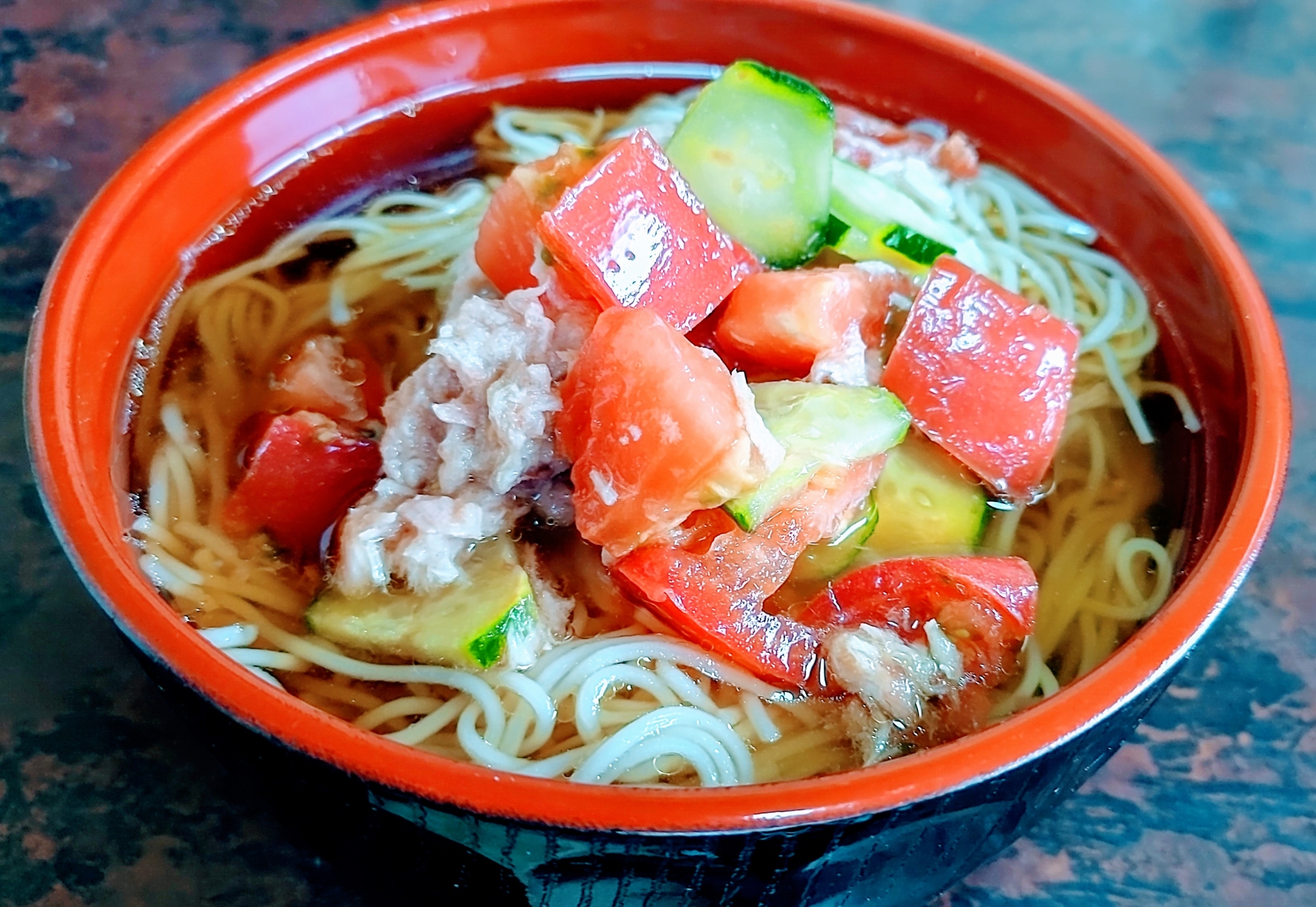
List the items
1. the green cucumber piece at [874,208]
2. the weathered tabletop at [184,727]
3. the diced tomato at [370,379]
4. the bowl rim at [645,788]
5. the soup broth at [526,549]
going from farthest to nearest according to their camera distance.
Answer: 1. the green cucumber piece at [874,208]
2. the diced tomato at [370,379]
3. the weathered tabletop at [184,727]
4. the soup broth at [526,549]
5. the bowl rim at [645,788]

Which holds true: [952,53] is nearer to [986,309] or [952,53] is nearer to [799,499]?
[986,309]

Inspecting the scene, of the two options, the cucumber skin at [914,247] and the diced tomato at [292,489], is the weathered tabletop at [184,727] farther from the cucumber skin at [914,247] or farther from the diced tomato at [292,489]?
the cucumber skin at [914,247]

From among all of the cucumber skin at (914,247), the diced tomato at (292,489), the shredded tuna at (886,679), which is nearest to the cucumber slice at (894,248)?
the cucumber skin at (914,247)

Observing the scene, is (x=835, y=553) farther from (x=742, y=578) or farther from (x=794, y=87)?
Result: (x=794, y=87)

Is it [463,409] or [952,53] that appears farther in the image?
[952,53]

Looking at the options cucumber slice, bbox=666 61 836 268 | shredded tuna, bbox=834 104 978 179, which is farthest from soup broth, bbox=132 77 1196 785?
shredded tuna, bbox=834 104 978 179

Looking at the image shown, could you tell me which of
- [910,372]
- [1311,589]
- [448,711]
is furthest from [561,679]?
[1311,589]
